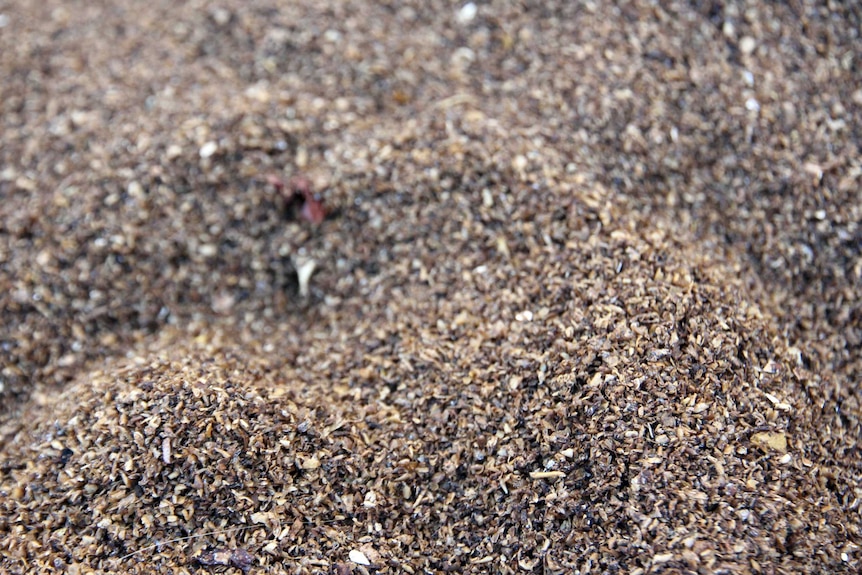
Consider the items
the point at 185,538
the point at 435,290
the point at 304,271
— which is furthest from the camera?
the point at 304,271

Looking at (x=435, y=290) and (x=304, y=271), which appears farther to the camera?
(x=304, y=271)

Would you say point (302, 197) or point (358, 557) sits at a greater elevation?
point (302, 197)

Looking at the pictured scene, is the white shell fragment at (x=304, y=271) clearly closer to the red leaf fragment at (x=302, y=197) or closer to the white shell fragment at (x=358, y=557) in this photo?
the red leaf fragment at (x=302, y=197)

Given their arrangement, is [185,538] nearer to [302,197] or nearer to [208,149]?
[302,197]

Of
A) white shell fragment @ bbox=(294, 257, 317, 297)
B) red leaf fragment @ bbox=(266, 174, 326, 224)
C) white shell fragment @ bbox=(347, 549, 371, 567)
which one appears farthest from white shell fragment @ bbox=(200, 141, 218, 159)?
white shell fragment @ bbox=(347, 549, 371, 567)

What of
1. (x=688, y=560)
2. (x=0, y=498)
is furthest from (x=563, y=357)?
(x=0, y=498)

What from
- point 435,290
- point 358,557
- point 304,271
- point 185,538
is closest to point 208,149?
point 304,271

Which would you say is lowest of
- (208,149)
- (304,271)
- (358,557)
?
(358,557)

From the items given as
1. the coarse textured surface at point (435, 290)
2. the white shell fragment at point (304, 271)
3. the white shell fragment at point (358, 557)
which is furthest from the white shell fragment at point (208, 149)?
the white shell fragment at point (358, 557)

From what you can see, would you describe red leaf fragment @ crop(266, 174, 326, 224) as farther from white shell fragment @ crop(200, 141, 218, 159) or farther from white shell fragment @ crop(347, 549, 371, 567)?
white shell fragment @ crop(347, 549, 371, 567)
